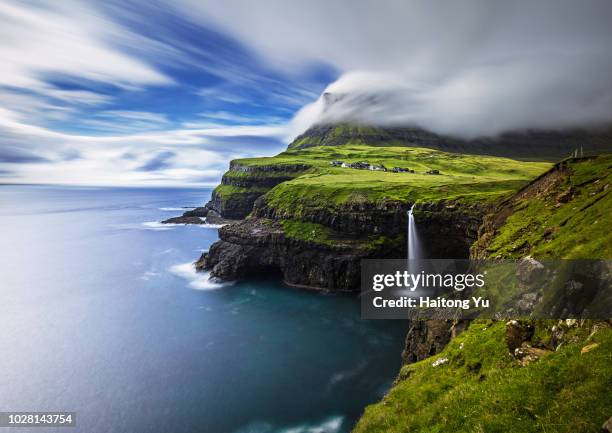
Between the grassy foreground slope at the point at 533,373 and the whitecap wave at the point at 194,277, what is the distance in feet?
253

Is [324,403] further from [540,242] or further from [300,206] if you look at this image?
[300,206]

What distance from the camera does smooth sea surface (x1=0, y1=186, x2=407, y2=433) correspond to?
46406 millimetres

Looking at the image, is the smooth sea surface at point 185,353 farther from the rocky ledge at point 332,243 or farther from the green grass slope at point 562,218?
the green grass slope at point 562,218

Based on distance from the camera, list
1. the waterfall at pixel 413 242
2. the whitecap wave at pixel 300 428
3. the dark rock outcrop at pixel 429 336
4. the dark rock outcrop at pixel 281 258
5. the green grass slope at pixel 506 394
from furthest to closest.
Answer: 1. the waterfall at pixel 413 242
2. the dark rock outcrop at pixel 281 258
3. the whitecap wave at pixel 300 428
4. the dark rock outcrop at pixel 429 336
5. the green grass slope at pixel 506 394

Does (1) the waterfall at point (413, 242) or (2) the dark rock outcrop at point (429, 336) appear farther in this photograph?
(1) the waterfall at point (413, 242)

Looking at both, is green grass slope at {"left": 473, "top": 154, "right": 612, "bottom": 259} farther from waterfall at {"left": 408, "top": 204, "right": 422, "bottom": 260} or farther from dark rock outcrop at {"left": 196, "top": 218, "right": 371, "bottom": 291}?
dark rock outcrop at {"left": 196, "top": 218, "right": 371, "bottom": 291}

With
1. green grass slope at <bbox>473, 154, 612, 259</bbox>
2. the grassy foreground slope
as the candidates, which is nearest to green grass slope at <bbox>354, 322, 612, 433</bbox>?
the grassy foreground slope

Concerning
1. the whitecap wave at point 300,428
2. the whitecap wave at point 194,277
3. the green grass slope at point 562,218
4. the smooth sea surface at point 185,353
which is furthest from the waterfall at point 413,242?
the whitecap wave at point 300,428

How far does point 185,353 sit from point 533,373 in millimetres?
60766

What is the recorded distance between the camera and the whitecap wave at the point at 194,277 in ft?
328

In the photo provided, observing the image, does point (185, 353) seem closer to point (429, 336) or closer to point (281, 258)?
point (429, 336)

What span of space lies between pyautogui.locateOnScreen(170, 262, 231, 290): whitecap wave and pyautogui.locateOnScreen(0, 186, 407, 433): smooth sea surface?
79cm

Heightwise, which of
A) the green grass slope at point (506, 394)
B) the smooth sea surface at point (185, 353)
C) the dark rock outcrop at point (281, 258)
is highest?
the green grass slope at point (506, 394)

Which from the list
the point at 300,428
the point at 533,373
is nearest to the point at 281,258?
the point at 300,428
